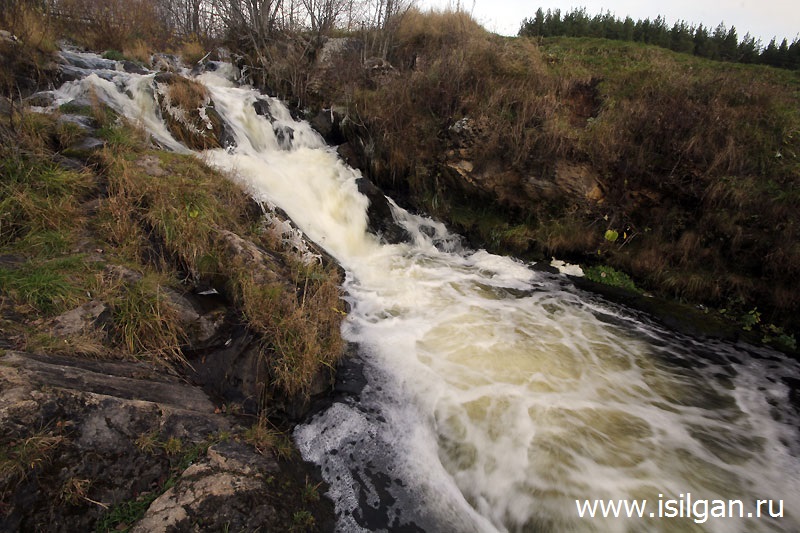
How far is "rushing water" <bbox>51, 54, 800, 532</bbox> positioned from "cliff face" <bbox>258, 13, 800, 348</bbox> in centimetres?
138

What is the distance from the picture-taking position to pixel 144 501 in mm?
2293

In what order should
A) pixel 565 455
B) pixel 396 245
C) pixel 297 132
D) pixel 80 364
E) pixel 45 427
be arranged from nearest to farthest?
pixel 45 427 < pixel 80 364 < pixel 565 455 < pixel 396 245 < pixel 297 132

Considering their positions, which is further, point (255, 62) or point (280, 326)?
point (255, 62)

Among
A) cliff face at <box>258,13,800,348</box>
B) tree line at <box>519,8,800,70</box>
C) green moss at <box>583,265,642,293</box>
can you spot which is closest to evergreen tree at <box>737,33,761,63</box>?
tree line at <box>519,8,800,70</box>

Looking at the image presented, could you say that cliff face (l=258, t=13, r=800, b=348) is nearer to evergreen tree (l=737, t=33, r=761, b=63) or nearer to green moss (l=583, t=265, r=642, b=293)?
green moss (l=583, t=265, r=642, b=293)

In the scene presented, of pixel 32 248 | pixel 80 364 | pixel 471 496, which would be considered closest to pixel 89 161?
pixel 32 248

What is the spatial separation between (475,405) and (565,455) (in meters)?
1.00

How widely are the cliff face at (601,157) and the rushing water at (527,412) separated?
4.54 feet

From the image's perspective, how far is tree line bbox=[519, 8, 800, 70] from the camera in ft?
59.7

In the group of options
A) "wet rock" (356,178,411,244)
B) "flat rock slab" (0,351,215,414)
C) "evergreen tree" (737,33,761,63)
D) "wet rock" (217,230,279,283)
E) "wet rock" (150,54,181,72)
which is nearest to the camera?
"flat rock slab" (0,351,215,414)

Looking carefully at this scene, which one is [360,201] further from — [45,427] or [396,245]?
[45,427]

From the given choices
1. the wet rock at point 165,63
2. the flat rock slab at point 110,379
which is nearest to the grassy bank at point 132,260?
the flat rock slab at point 110,379

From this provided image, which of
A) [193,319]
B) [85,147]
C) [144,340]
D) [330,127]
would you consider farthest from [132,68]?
[144,340]

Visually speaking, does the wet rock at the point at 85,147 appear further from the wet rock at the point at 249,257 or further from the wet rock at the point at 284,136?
the wet rock at the point at 284,136
